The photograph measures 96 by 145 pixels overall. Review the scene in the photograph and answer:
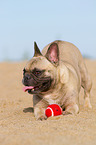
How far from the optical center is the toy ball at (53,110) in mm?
4391

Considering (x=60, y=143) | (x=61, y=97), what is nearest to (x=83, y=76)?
(x=61, y=97)

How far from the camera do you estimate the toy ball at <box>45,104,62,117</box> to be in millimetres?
4391

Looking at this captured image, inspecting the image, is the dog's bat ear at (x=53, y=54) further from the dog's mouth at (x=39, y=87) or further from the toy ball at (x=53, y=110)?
the toy ball at (x=53, y=110)

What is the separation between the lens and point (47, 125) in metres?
3.51

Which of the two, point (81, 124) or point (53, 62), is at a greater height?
point (53, 62)

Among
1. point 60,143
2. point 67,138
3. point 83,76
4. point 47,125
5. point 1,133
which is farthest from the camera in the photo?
point 83,76

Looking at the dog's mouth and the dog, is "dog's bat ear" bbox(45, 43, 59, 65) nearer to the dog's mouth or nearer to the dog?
the dog

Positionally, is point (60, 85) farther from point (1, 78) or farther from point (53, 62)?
point (1, 78)

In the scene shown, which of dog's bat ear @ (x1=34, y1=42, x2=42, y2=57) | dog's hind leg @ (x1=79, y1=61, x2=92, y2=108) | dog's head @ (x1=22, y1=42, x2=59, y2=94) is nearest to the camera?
dog's head @ (x1=22, y1=42, x2=59, y2=94)

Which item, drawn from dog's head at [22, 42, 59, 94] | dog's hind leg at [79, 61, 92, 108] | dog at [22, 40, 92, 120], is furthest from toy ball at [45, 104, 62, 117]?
dog's hind leg at [79, 61, 92, 108]

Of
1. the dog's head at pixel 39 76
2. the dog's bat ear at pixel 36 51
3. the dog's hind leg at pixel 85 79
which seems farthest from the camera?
the dog's hind leg at pixel 85 79

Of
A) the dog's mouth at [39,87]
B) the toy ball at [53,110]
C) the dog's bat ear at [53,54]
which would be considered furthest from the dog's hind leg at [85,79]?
the dog's mouth at [39,87]

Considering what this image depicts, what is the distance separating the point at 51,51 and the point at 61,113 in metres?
1.08

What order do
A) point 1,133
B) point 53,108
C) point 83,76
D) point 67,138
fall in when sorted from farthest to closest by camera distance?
point 83,76 < point 53,108 < point 1,133 < point 67,138
